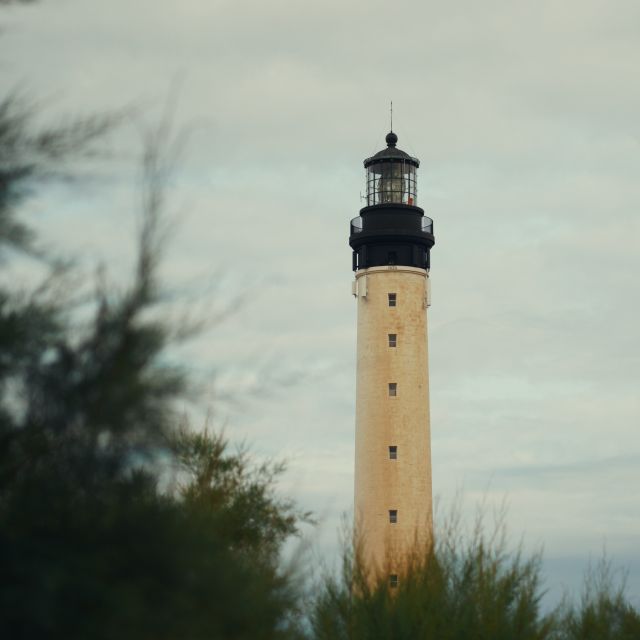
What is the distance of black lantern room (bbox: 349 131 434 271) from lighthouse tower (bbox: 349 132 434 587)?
0.04 metres

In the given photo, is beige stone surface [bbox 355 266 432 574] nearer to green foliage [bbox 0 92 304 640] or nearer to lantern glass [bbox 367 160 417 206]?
lantern glass [bbox 367 160 417 206]

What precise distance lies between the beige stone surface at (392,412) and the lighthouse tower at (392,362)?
41 mm

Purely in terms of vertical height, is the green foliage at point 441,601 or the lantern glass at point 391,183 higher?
the lantern glass at point 391,183

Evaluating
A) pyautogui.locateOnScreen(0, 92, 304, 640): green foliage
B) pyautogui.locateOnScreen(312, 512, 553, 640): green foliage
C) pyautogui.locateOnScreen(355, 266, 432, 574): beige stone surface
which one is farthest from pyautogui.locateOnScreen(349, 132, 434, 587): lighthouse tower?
pyautogui.locateOnScreen(0, 92, 304, 640): green foliage

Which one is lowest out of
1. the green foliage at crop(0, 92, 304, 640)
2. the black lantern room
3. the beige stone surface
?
the green foliage at crop(0, 92, 304, 640)

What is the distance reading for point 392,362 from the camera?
161 ft

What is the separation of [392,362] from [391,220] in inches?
251

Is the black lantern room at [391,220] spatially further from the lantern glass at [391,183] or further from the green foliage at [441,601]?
the green foliage at [441,601]

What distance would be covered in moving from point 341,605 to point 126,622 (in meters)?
14.7

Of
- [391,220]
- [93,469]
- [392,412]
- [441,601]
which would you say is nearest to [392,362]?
[392,412]

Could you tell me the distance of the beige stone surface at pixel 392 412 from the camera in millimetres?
48094

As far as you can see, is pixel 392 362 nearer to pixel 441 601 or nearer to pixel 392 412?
pixel 392 412

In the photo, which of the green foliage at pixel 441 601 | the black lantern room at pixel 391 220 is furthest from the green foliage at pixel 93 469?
the black lantern room at pixel 391 220

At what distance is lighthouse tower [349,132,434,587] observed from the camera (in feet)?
158
